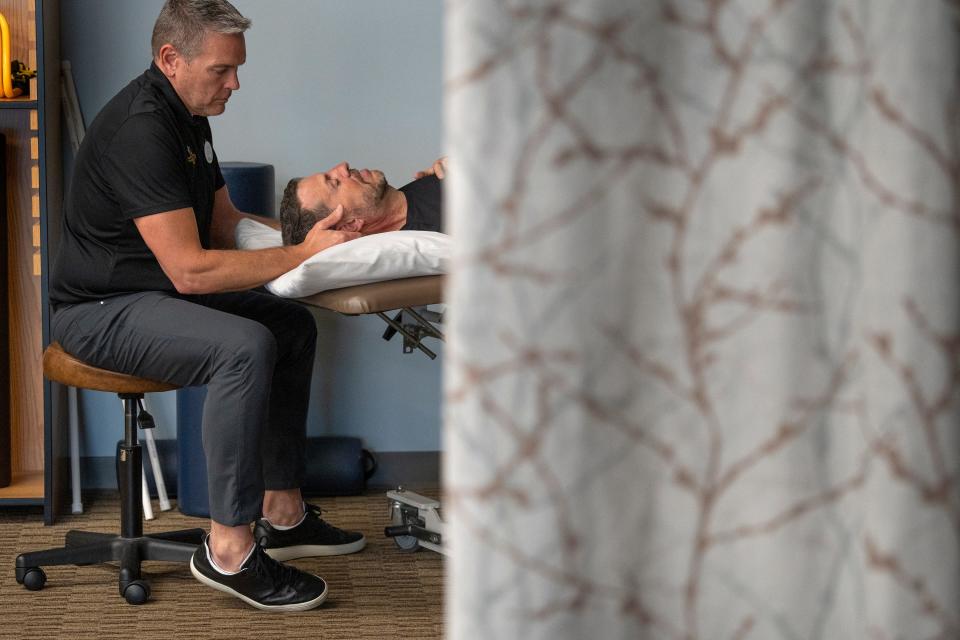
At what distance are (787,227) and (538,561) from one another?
0.91 feet

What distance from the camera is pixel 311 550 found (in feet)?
9.18

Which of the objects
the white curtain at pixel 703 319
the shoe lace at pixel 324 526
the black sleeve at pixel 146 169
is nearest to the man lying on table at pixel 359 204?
the black sleeve at pixel 146 169

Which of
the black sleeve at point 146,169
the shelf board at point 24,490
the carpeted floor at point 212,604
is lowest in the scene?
the carpeted floor at point 212,604

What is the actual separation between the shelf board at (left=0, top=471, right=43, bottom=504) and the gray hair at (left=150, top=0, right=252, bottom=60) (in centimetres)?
132

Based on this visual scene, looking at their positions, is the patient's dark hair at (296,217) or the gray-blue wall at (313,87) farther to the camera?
the gray-blue wall at (313,87)

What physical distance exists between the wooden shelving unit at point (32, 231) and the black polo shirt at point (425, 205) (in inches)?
38.0

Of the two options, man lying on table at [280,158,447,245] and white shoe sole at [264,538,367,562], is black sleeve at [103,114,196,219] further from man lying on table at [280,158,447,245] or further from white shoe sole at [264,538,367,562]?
white shoe sole at [264,538,367,562]

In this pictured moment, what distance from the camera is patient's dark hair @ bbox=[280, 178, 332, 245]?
8.59 feet

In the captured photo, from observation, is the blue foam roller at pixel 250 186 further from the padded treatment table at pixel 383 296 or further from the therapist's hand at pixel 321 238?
the padded treatment table at pixel 383 296

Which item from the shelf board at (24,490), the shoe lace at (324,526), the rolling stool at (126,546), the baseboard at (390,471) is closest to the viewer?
the rolling stool at (126,546)

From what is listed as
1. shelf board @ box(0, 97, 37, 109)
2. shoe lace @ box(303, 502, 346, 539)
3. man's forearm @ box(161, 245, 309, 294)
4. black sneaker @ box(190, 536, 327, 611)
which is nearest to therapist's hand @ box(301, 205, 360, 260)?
man's forearm @ box(161, 245, 309, 294)

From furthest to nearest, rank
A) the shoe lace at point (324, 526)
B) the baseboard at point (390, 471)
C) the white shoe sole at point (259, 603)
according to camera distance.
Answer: the baseboard at point (390, 471), the shoe lace at point (324, 526), the white shoe sole at point (259, 603)

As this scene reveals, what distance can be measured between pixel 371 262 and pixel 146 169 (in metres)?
→ 0.52

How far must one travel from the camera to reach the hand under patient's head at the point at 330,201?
2625mm
